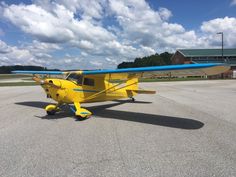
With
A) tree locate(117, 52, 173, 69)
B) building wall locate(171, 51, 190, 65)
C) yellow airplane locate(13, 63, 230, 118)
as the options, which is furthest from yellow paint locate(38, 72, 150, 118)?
tree locate(117, 52, 173, 69)

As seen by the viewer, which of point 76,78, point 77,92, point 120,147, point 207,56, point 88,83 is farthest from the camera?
point 207,56

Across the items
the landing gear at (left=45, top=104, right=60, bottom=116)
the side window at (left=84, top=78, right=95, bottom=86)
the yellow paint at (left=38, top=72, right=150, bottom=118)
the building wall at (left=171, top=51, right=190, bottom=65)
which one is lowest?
the landing gear at (left=45, top=104, right=60, bottom=116)

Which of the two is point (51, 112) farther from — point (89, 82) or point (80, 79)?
point (89, 82)

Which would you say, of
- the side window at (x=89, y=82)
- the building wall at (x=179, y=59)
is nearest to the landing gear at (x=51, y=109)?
the side window at (x=89, y=82)

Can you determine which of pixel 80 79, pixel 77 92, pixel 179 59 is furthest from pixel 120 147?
pixel 179 59

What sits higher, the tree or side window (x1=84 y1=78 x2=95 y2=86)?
the tree

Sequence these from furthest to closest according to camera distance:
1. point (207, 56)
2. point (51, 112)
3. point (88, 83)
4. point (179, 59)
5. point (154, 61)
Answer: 1. point (154, 61)
2. point (179, 59)
3. point (207, 56)
4. point (88, 83)
5. point (51, 112)

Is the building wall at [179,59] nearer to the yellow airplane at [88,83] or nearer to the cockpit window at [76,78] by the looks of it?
the yellow airplane at [88,83]

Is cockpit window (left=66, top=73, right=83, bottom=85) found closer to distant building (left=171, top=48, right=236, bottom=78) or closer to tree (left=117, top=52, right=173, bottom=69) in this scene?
distant building (left=171, top=48, right=236, bottom=78)

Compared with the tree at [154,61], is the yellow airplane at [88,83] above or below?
below

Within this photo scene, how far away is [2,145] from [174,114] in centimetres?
622

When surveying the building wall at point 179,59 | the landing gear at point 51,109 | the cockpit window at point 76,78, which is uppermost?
Answer: the building wall at point 179,59

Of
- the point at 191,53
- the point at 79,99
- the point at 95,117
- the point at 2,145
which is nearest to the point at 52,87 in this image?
the point at 79,99

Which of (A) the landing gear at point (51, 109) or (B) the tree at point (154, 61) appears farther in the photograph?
(B) the tree at point (154, 61)
